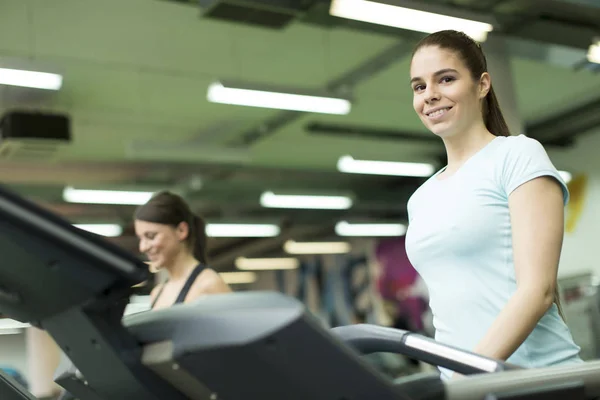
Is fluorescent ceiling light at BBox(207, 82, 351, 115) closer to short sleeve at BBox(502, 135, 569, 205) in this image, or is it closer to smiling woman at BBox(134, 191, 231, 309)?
smiling woman at BBox(134, 191, 231, 309)

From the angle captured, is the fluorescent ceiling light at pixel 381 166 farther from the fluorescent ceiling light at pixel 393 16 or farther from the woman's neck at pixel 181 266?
the woman's neck at pixel 181 266

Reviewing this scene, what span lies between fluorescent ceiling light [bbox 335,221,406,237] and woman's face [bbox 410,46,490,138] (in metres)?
11.4

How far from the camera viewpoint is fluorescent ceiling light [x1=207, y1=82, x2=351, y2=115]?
633 centimetres

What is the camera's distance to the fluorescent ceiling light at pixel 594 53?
6570 millimetres

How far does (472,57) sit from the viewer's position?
56.7 inches

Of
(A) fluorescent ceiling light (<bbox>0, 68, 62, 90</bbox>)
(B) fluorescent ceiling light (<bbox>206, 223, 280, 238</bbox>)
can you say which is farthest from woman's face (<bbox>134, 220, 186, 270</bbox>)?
(B) fluorescent ceiling light (<bbox>206, 223, 280, 238</bbox>)

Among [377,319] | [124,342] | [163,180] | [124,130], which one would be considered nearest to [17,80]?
[124,130]

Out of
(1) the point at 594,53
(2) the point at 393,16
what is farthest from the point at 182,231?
(1) the point at 594,53

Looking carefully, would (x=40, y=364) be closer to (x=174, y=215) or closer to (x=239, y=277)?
(x=174, y=215)

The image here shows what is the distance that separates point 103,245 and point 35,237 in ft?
0.21

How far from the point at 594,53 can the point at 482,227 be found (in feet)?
19.1

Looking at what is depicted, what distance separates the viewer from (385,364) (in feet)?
32.1

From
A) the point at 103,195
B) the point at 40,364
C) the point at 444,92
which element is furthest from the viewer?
the point at 103,195

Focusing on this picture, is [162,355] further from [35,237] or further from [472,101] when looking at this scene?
[472,101]
